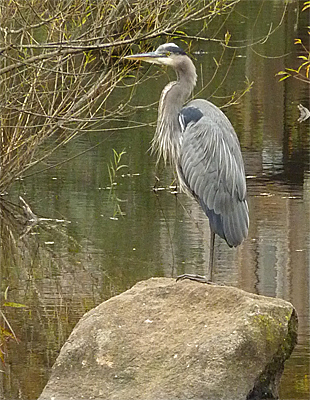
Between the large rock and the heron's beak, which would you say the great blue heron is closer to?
the heron's beak

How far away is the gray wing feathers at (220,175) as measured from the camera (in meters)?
6.32

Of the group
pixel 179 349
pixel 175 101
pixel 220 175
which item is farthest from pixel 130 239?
pixel 179 349

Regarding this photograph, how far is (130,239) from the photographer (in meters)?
8.48

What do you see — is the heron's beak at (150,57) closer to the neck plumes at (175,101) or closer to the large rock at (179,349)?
the neck plumes at (175,101)

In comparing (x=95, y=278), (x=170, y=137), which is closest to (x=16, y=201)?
(x=95, y=278)

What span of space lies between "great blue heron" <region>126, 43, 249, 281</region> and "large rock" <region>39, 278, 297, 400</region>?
29.9 inches

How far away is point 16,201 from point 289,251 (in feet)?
9.71

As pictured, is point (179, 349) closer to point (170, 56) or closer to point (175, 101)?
point (175, 101)

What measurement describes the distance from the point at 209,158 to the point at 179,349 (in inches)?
62.9

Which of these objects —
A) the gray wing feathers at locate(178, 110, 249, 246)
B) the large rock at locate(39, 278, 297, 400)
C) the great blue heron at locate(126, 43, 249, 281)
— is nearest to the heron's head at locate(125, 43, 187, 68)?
the great blue heron at locate(126, 43, 249, 281)

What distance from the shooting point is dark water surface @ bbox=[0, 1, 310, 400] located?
254 inches

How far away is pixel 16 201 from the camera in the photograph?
9750 millimetres

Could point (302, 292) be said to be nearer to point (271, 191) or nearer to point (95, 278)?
point (95, 278)

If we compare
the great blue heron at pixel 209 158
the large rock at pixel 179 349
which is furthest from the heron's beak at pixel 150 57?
the large rock at pixel 179 349
